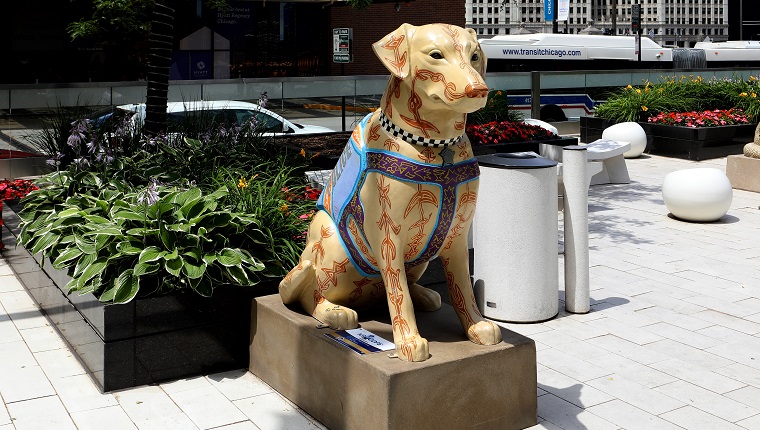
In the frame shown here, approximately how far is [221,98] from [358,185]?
11.6 metres

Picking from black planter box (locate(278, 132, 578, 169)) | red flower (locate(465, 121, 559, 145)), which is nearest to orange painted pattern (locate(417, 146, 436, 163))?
black planter box (locate(278, 132, 578, 169))

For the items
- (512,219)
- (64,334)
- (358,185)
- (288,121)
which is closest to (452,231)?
(358,185)

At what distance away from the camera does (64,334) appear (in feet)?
23.7

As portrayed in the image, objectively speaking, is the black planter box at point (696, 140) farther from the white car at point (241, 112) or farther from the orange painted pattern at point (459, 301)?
the orange painted pattern at point (459, 301)

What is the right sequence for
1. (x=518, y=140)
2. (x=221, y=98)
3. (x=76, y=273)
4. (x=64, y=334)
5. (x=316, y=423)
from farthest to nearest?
1. (x=221, y=98)
2. (x=518, y=140)
3. (x=64, y=334)
4. (x=76, y=273)
5. (x=316, y=423)

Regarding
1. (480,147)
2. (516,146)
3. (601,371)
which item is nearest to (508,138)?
(516,146)

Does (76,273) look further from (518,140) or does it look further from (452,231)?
(518,140)

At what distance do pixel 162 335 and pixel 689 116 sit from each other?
14538 mm

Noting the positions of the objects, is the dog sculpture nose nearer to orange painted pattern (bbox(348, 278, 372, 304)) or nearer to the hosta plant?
orange painted pattern (bbox(348, 278, 372, 304))

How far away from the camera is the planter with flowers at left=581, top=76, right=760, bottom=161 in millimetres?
17750

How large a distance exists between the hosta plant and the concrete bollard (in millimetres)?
2696

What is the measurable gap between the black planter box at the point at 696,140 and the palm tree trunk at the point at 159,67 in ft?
36.2

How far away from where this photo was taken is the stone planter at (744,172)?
14.1 metres

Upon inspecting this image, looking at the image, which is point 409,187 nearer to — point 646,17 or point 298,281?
point 298,281
